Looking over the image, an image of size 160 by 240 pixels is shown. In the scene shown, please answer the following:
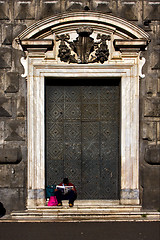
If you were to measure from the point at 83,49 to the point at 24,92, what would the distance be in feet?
6.12

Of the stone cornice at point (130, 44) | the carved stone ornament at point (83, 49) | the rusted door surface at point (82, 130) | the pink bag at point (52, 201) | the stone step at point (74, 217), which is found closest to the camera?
the stone step at point (74, 217)

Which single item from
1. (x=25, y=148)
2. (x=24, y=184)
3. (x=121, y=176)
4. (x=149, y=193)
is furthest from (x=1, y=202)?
(x=149, y=193)

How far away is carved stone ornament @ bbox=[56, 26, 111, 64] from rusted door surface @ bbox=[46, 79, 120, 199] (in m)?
0.78

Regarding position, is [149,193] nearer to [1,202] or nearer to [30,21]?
[1,202]

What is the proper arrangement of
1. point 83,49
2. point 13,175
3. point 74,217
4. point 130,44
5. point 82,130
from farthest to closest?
point 82,130 → point 13,175 → point 83,49 → point 130,44 → point 74,217

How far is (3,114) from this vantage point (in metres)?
8.16

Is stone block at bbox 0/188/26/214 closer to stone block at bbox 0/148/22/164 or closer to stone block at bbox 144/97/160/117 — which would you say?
stone block at bbox 0/148/22/164

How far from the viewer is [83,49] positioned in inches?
320

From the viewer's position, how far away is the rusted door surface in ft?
28.1

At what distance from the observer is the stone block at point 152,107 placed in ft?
26.9

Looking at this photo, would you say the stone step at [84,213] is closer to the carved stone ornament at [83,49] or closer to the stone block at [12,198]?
the stone block at [12,198]

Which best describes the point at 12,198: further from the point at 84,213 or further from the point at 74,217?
the point at 84,213

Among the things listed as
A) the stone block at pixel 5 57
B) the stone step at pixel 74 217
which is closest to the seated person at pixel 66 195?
the stone step at pixel 74 217

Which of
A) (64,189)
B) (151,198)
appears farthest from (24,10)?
(151,198)
